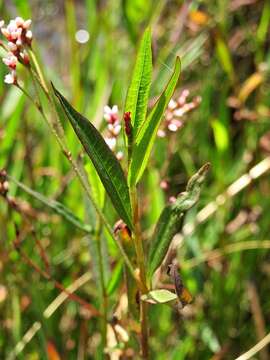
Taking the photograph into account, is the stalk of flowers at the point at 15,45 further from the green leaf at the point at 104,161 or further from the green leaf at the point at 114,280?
the green leaf at the point at 114,280

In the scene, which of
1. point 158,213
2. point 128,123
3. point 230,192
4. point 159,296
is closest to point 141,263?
point 159,296

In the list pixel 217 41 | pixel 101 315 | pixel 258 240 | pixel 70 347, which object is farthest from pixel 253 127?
pixel 101 315

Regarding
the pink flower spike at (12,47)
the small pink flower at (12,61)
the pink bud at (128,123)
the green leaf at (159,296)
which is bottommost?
the green leaf at (159,296)

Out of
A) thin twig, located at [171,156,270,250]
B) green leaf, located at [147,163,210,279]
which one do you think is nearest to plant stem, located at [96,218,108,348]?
green leaf, located at [147,163,210,279]

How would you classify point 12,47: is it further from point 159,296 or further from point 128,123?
point 159,296

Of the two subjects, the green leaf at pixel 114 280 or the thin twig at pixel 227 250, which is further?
the thin twig at pixel 227 250

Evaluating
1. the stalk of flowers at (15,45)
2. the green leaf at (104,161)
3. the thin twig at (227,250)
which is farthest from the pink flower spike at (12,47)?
the thin twig at (227,250)
